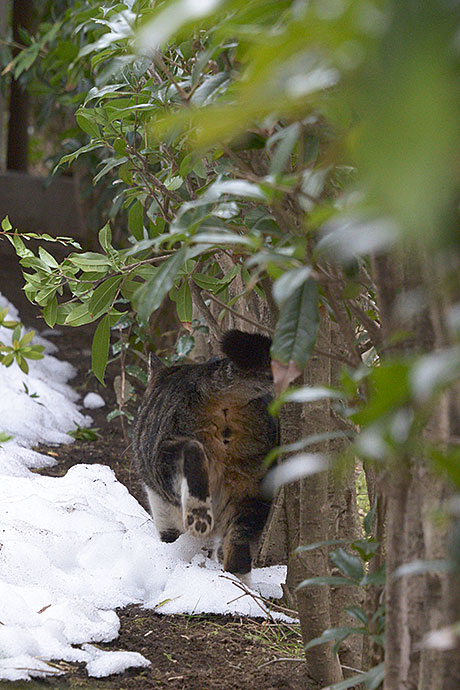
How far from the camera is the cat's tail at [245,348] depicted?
6.31 ft

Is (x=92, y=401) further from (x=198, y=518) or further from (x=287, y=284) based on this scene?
(x=287, y=284)

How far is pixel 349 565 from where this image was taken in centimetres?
111

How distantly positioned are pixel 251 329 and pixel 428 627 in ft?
5.09

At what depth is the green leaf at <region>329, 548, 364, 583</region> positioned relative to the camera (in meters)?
1.10

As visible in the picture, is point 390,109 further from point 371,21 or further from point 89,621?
point 89,621

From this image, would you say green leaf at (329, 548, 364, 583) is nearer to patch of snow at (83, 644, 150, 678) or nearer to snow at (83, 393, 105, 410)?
patch of snow at (83, 644, 150, 678)

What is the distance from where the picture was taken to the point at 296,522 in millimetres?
1930

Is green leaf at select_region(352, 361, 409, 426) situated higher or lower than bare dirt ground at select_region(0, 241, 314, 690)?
higher

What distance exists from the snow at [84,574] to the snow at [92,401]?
1247 millimetres

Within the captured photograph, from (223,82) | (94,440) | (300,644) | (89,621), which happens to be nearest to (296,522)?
(300,644)

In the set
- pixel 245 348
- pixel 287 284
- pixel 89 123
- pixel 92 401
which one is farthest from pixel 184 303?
pixel 92 401

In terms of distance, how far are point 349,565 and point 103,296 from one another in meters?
0.77

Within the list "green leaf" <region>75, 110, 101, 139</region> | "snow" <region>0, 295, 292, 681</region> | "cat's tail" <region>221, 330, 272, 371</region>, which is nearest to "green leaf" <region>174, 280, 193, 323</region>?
"cat's tail" <region>221, 330, 272, 371</region>

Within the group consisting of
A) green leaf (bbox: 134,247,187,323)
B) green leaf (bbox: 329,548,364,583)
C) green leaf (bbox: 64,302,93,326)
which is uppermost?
green leaf (bbox: 134,247,187,323)
